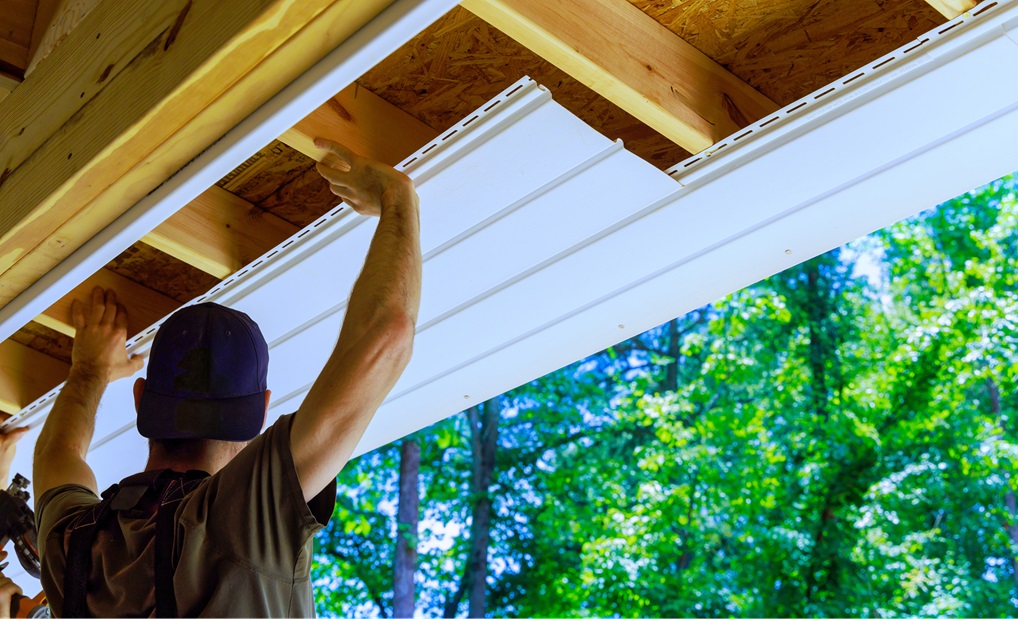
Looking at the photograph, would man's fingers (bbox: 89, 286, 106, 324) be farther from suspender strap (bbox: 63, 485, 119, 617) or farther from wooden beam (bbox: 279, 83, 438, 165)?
suspender strap (bbox: 63, 485, 119, 617)

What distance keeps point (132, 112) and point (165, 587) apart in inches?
32.8

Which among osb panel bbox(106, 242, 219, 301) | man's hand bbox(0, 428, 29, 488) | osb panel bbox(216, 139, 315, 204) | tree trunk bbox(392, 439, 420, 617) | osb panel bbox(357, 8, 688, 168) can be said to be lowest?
man's hand bbox(0, 428, 29, 488)

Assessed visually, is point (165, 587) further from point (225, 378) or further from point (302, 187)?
point (302, 187)

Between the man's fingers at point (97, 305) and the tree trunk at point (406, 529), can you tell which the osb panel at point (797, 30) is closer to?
the man's fingers at point (97, 305)

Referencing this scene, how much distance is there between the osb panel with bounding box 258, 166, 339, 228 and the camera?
8.55 ft

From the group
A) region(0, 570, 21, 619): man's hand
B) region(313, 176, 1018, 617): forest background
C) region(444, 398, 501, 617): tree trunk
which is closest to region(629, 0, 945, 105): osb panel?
region(0, 570, 21, 619): man's hand

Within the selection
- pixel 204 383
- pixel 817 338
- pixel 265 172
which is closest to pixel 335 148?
pixel 265 172

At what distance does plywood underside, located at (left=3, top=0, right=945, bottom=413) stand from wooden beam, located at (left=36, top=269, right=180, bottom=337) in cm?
60

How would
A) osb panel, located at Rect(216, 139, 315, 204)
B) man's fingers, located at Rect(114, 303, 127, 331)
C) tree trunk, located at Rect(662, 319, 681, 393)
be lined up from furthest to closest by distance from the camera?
tree trunk, located at Rect(662, 319, 681, 393) → man's fingers, located at Rect(114, 303, 127, 331) → osb panel, located at Rect(216, 139, 315, 204)

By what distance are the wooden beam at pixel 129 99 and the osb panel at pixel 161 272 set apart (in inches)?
24.8

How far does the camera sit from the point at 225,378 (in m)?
1.87

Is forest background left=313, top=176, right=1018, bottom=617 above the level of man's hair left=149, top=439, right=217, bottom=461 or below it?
above

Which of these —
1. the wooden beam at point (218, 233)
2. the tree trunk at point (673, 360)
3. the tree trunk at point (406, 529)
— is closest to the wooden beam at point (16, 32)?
the wooden beam at point (218, 233)

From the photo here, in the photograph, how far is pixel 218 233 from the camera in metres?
2.58
